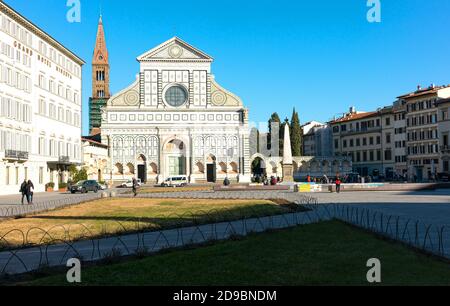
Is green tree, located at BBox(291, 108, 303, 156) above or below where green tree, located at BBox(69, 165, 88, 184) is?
above

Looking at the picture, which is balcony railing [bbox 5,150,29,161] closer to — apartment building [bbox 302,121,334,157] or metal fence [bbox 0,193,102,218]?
metal fence [bbox 0,193,102,218]

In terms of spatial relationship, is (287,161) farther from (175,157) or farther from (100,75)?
(100,75)

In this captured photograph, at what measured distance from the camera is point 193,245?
12617 mm

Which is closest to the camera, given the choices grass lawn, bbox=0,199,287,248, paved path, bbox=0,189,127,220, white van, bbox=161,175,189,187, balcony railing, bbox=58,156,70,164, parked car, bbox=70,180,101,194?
grass lawn, bbox=0,199,287,248

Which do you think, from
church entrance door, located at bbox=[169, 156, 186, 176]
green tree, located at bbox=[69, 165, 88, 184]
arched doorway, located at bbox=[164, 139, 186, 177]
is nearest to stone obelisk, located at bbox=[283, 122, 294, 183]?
green tree, located at bbox=[69, 165, 88, 184]

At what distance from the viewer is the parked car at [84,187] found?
49088mm

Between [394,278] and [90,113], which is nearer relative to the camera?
[394,278]

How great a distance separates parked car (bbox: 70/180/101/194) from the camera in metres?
49.1

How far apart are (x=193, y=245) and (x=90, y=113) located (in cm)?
10753

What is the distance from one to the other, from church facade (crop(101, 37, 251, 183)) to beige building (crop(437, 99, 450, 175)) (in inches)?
1154

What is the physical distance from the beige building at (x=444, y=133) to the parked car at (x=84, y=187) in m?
46.7
